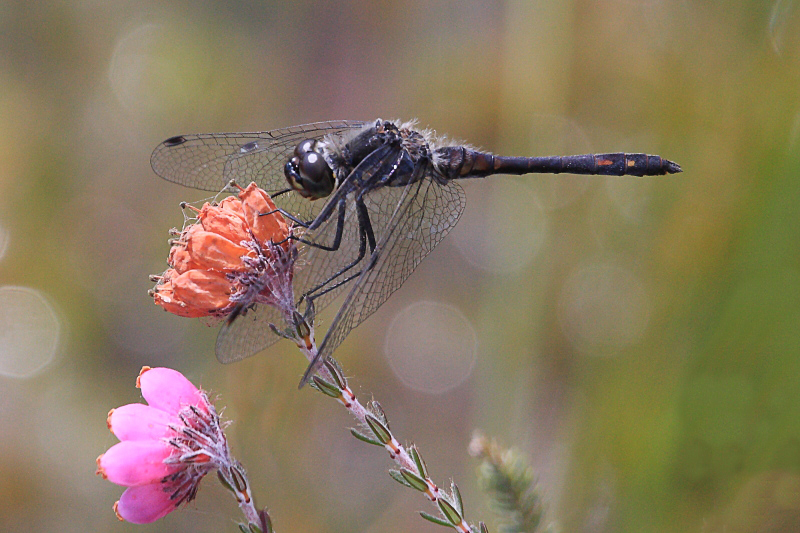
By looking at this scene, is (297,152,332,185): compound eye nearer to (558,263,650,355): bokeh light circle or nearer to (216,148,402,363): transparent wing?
(216,148,402,363): transparent wing

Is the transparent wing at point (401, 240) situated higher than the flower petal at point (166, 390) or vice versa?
the transparent wing at point (401, 240)

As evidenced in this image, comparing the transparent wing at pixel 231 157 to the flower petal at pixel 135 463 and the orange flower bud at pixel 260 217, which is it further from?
the flower petal at pixel 135 463

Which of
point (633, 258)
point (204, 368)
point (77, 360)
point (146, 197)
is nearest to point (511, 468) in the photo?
point (633, 258)

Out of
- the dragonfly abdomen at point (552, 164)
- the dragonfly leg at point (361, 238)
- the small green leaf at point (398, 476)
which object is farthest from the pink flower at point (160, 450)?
the dragonfly abdomen at point (552, 164)

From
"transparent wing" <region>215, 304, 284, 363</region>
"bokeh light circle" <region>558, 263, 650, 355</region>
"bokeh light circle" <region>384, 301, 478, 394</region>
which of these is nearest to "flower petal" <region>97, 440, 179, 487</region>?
"transparent wing" <region>215, 304, 284, 363</region>

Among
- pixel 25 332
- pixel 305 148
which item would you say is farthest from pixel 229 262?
pixel 25 332

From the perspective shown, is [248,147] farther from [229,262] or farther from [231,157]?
[229,262]
